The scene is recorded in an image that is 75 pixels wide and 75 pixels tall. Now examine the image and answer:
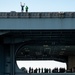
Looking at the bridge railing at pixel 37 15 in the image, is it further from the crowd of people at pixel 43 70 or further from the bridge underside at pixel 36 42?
the crowd of people at pixel 43 70

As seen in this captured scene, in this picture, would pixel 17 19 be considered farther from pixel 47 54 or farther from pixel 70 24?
pixel 47 54

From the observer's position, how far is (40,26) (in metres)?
38.3

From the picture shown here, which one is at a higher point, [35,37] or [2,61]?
[35,37]


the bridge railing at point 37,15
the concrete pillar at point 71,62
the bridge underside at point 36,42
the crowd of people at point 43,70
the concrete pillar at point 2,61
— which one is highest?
the bridge railing at point 37,15

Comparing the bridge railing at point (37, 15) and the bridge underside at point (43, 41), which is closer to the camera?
the bridge railing at point (37, 15)

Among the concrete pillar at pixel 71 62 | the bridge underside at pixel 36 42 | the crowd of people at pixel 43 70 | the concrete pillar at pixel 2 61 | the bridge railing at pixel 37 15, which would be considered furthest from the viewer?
the concrete pillar at pixel 71 62

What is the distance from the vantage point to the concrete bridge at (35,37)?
126ft

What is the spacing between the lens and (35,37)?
4291 cm

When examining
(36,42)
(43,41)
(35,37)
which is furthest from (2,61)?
(43,41)

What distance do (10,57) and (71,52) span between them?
11013mm

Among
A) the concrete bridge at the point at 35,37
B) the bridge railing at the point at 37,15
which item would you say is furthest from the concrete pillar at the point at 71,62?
the bridge railing at the point at 37,15

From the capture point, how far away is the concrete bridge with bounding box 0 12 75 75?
38.3 metres

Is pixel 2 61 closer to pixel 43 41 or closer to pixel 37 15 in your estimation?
pixel 43 41

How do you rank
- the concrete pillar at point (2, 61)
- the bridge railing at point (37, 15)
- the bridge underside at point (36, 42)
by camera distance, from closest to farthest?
1. the bridge railing at point (37, 15)
2. the bridge underside at point (36, 42)
3. the concrete pillar at point (2, 61)
